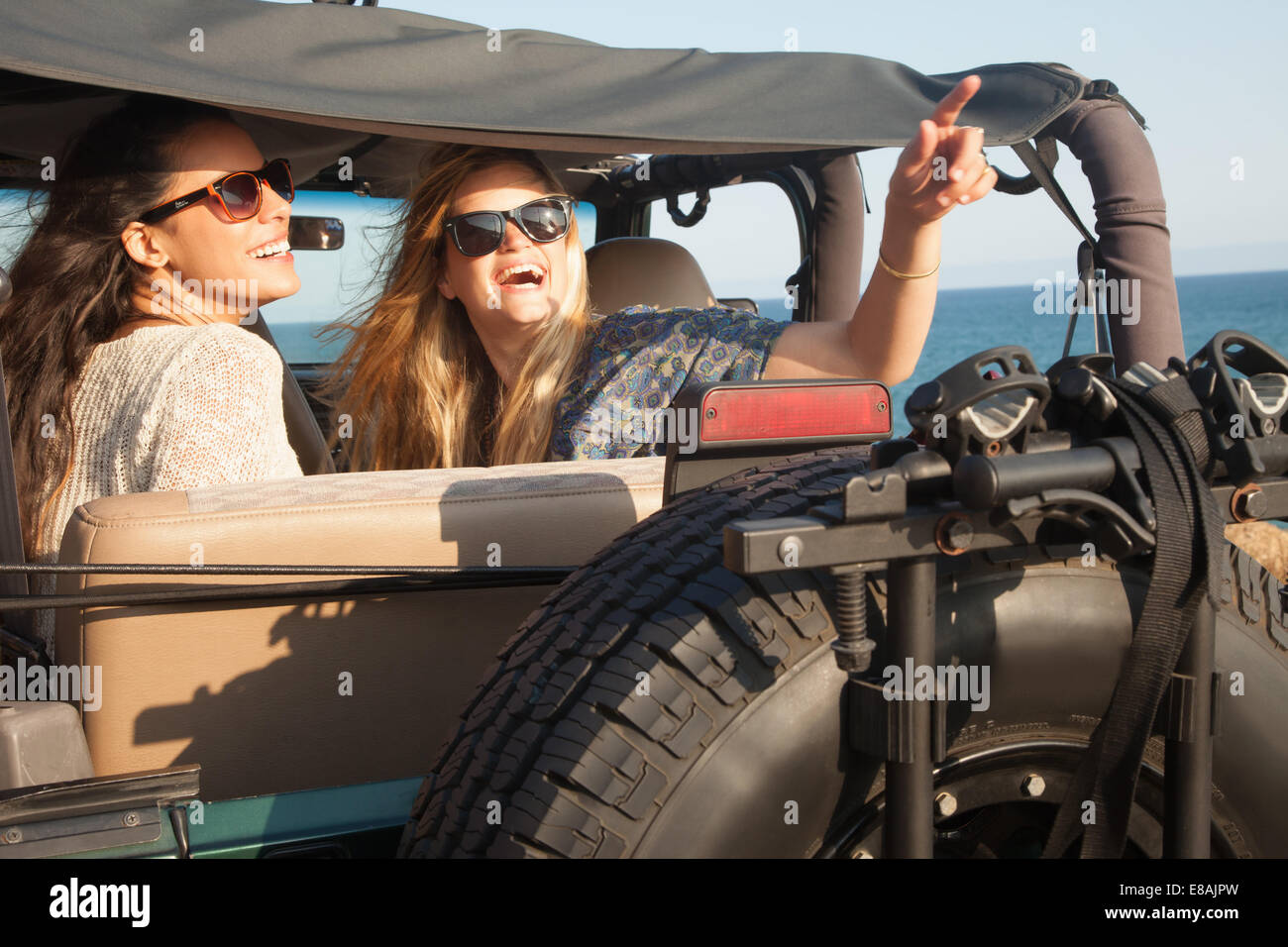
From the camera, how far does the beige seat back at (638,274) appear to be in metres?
4.34

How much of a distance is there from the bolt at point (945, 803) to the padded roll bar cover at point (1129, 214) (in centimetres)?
119

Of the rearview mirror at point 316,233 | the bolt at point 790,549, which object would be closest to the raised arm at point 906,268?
the bolt at point 790,549

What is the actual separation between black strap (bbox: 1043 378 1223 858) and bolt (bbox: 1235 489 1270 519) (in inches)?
3.4

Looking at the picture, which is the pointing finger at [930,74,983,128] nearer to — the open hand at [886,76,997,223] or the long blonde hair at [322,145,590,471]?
the open hand at [886,76,997,223]

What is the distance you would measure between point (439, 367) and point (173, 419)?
1.11 m

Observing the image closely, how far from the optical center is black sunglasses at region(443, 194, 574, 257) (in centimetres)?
294

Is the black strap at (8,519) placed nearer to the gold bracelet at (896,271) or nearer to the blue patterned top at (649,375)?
the blue patterned top at (649,375)

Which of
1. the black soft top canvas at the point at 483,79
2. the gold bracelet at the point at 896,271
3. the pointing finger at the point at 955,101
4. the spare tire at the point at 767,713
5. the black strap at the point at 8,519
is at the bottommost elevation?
the spare tire at the point at 767,713

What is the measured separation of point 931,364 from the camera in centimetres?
4634

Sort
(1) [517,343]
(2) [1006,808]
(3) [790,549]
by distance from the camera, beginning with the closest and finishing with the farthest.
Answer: (3) [790,549] < (2) [1006,808] < (1) [517,343]

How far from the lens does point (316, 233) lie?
4.05 meters

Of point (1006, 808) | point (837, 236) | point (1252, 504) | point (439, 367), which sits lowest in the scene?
point (1006, 808)

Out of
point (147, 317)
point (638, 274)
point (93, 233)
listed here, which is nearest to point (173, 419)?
point (147, 317)

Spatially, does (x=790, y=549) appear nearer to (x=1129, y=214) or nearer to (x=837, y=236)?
(x=1129, y=214)
